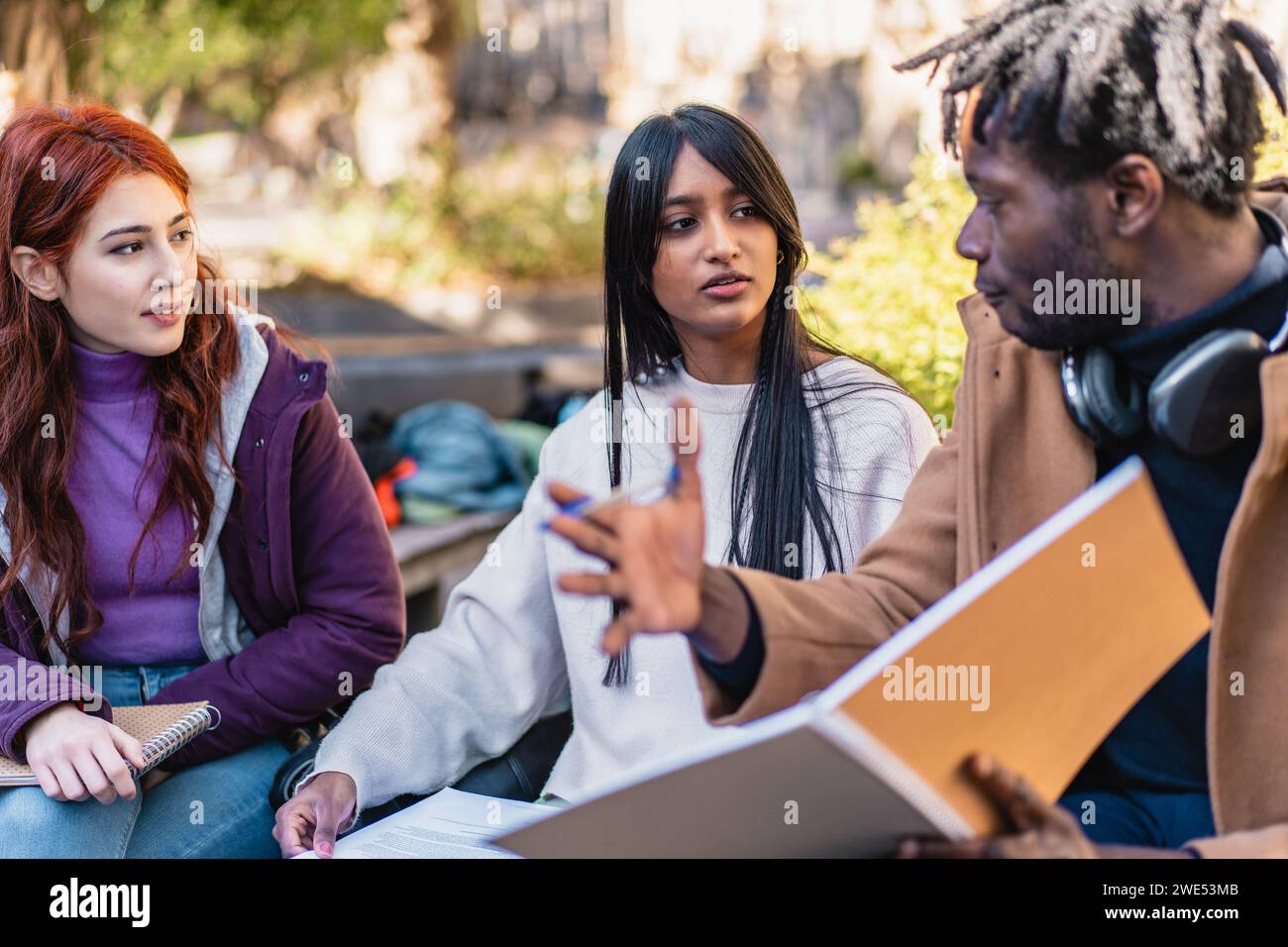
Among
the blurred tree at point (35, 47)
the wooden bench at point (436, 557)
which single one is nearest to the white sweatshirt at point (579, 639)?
the wooden bench at point (436, 557)

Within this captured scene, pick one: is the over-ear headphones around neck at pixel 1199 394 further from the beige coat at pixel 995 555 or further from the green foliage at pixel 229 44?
the green foliage at pixel 229 44

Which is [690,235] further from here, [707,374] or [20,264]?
[20,264]

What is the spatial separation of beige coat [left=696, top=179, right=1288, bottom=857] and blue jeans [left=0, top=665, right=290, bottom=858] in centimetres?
116

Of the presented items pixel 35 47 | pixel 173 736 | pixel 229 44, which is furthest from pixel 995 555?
pixel 229 44

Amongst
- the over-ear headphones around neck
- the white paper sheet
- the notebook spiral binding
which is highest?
the over-ear headphones around neck

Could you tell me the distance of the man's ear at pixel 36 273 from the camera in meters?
2.65

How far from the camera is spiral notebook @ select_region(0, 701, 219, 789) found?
7.64 feet

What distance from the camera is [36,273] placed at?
105 inches

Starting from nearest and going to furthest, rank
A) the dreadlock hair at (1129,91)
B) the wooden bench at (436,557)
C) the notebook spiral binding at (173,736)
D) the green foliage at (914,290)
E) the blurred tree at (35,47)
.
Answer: the dreadlock hair at (1129,91)
the notebook spiral binding at (173,736)
the green foliage at (914,290)
the wooden bench at (436,557)
the blurred tree at (35,47)

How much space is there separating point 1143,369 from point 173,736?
5.41ft

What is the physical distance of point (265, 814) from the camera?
259 cm

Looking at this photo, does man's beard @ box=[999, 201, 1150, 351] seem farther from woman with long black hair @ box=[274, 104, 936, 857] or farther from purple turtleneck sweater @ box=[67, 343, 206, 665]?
purple turtleneck sweater @ box=[67, 343, 206, 665]

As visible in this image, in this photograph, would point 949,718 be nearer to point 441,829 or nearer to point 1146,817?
point 1146,817

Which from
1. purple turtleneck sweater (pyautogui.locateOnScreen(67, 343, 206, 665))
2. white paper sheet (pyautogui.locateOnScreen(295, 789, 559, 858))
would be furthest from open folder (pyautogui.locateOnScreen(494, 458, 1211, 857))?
purple turtleneck sweater (pyautogui.locateOnScreen(67, 343, 206, 665))
